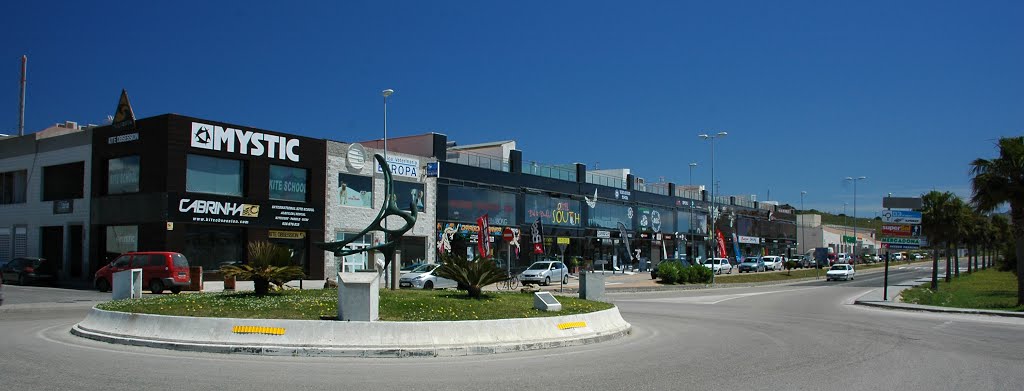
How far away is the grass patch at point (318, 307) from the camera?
15.1 m

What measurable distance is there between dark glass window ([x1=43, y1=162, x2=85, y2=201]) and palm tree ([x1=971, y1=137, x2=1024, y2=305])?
140 feet

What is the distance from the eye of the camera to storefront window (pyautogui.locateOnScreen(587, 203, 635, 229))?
2692 inches

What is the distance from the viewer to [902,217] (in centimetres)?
3612

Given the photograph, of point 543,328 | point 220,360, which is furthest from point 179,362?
point 543,328

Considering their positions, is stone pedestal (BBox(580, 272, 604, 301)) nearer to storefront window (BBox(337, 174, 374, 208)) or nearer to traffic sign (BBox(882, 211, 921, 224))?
traffic sign (BBox(882, 211, 921, 224))

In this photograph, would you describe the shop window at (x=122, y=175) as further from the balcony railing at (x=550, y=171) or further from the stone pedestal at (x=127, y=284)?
the balcony railing at (x=550, y=171)

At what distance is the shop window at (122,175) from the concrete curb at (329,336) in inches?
1022

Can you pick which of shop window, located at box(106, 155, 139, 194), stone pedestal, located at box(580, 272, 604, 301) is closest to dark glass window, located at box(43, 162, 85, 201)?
shop window, located at box(106, 155, 139, 194)

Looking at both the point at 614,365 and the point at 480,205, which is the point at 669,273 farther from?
the point at 614,365

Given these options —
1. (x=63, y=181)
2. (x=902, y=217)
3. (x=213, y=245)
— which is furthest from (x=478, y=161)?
(x=902, y=217)

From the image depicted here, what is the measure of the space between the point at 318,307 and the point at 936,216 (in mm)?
40567

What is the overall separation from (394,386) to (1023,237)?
89.4ft

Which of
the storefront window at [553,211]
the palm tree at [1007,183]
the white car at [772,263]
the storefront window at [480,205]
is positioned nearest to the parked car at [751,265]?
the white car at [772,263]

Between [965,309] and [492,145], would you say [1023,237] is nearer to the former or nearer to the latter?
[965,309]
